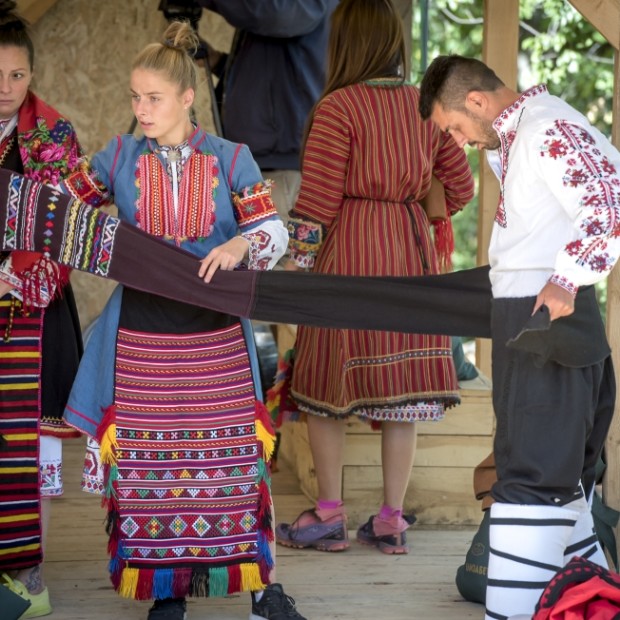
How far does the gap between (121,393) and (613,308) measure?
1589 millimetres

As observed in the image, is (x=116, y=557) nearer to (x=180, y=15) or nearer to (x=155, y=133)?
(x=155, y=133)

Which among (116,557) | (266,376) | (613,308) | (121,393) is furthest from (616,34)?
(266,376)

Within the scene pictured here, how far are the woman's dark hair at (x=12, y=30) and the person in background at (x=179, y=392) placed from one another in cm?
40

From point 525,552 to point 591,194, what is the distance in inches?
36.9

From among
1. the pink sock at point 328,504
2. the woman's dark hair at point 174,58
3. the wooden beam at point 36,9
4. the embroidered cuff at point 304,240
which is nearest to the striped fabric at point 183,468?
the woman's dark hair at point 174,58

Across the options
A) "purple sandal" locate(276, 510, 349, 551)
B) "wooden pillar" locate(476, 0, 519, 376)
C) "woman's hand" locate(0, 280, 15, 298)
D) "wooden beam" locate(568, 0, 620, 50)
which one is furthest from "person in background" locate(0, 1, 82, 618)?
"wooden pillar" locate(476, 0, 519, 376)

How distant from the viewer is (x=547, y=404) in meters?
3.16

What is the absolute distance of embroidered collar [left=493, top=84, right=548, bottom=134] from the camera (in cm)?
314

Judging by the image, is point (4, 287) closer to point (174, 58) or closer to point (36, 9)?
point (174, 58)

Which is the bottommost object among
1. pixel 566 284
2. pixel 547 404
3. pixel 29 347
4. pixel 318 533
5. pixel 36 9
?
pixel 318 533

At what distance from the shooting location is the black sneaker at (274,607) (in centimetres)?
370

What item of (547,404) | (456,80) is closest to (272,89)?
(456,80)

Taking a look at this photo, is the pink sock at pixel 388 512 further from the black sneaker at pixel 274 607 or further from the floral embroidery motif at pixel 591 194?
the floral embroidery motif at pixel 591 194

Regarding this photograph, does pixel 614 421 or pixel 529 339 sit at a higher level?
pixel 529 339
